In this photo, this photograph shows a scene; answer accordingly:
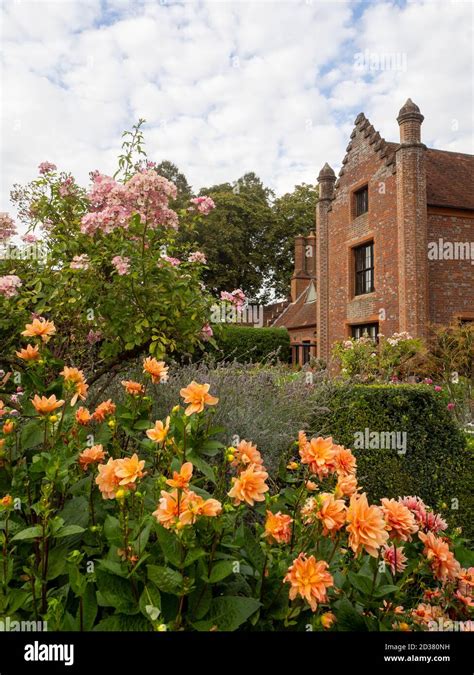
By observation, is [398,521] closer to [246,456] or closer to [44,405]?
[246,456]

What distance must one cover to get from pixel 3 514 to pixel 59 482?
0.78 ft

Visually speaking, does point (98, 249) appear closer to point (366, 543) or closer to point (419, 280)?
point (366, 543)

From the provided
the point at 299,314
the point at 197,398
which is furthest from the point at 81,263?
the point at 299,314

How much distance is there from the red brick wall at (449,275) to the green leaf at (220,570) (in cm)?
1624

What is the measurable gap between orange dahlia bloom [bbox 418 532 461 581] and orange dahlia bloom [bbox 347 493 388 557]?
0.48 m

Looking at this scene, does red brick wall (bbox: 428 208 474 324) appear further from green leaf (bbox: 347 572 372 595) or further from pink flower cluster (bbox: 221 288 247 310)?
Answer: green leaf (bbox: 347 572 372 595)

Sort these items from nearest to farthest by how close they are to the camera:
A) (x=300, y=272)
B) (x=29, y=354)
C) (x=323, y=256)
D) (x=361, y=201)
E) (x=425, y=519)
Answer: (x=425, y=519)
(x=29, y=354)
(x=361, y=201)
(x=323, y=256)
(x=300, y=272)

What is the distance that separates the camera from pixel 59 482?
187 cm

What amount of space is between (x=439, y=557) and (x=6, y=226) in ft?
14.7

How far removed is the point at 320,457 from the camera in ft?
6.19

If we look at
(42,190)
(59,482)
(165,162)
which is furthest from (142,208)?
(165,162)

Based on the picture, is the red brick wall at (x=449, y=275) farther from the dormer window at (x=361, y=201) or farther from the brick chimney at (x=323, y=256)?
the brick chimney at (x=323, y=256)

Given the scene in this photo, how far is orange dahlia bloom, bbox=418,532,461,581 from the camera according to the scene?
1914 mm

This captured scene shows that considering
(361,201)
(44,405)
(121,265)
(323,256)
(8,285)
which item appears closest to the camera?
(44,405)
